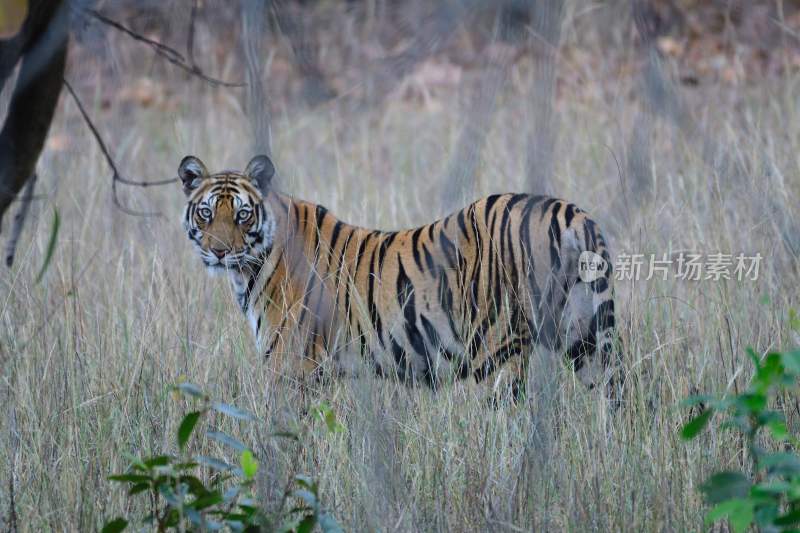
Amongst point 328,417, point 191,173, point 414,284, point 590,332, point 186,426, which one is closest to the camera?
point 186,426

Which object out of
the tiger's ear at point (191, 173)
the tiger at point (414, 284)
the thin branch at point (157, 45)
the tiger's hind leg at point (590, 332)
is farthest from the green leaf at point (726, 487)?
the tiger's ear at point (191, 173)

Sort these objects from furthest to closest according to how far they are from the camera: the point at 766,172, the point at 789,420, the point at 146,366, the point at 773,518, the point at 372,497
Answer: the point at 766,172 → the point at 146,366 → the point at 789,420 → the point at 372,497 → the point at 773,518

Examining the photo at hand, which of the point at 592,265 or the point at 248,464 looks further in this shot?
the point at 592,265

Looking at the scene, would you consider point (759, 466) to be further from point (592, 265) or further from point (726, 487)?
point (592, 265)

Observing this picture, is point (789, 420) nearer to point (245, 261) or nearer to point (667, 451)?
point (667, 451)

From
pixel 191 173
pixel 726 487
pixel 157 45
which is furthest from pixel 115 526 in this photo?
pixel 191 173

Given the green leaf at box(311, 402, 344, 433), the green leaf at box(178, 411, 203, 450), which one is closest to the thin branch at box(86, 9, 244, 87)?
the green leaf at box(178, 411, 203, 450)

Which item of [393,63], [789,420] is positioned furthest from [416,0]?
[789,420]

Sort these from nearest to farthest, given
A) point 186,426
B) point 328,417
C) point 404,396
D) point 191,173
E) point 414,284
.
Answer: point 186,426, point 328,417, point 404,396, point 414,284, point 191,173

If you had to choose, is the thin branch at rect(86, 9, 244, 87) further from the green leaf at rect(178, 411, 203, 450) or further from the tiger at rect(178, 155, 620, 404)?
the tiger at rect(178, 155, 620, 404)

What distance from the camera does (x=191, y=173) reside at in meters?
4.02

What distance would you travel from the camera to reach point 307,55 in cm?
125

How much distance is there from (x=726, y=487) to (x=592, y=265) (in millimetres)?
1657

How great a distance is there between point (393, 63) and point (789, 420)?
91.0 inches
